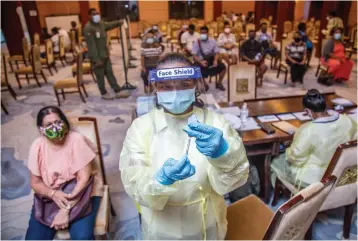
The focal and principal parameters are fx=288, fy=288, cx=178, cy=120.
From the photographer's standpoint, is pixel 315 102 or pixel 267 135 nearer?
pixel 315 102

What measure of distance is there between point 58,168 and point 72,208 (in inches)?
10.8

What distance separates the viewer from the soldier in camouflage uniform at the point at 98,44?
474 cm

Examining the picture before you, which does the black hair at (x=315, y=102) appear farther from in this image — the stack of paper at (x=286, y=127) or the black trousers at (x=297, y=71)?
the black trousers at (x=297, y=71)

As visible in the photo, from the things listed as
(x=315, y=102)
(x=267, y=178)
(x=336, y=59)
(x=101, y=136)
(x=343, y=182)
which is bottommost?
(x=101, y=136)

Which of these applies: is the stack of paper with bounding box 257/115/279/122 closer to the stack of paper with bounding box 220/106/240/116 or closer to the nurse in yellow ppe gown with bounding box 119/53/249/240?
the stack of paper with bounding box 220/106/240/116

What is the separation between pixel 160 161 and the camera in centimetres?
120

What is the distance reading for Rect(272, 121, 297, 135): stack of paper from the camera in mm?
2316

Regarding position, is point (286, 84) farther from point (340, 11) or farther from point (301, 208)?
point (340, 11)

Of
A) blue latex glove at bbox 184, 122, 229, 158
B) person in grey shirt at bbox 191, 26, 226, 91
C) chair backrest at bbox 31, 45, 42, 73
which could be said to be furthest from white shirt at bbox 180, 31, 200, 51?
blue latex glove at bbox 184, 122, 229, 158

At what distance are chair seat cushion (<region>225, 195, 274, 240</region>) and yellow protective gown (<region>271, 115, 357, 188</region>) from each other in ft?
1.42

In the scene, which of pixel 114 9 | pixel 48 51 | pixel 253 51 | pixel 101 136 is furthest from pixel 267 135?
pixel 114 9

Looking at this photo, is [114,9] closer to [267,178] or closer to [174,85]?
[267,178]

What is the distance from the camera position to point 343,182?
1.91 metres


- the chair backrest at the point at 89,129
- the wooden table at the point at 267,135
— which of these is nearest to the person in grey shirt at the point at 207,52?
the wooden table at the point at 267,135
